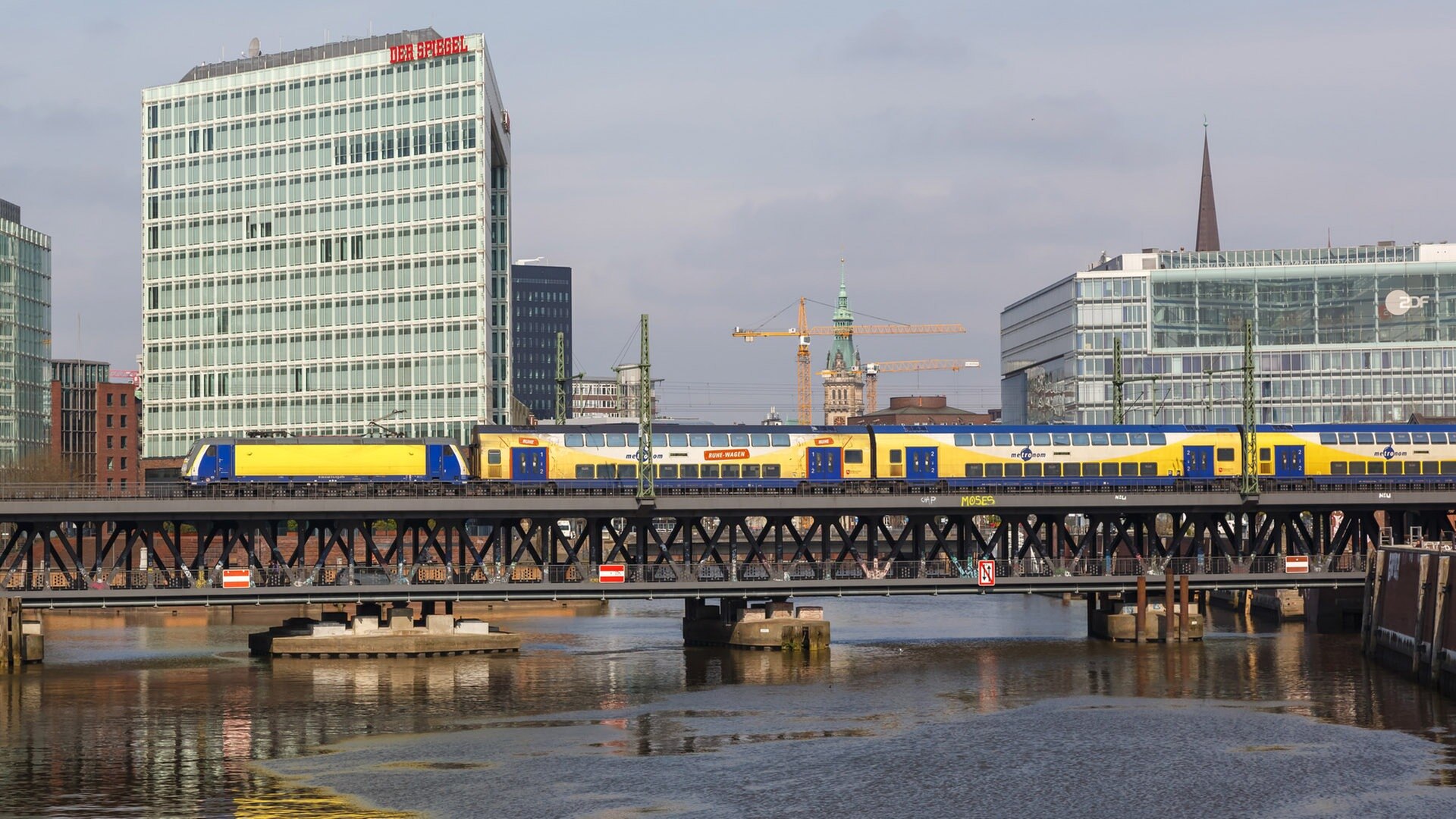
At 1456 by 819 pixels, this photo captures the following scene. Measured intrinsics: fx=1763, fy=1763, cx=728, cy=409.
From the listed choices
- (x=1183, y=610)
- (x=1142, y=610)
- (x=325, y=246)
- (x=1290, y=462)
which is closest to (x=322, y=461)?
(x=1142, y=610)

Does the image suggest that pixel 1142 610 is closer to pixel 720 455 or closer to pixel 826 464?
pixel 826 464

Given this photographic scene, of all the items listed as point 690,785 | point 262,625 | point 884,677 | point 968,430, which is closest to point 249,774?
point 690,785

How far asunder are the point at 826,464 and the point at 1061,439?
15969 mm

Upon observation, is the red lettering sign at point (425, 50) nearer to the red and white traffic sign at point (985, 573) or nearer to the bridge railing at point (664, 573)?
the bridge railing at point (664, 573)

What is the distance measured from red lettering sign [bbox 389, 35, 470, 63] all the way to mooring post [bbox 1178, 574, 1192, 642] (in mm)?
96960

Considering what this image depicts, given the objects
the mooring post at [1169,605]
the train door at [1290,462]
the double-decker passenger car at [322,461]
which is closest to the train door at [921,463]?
the mooring post at [1169,605]

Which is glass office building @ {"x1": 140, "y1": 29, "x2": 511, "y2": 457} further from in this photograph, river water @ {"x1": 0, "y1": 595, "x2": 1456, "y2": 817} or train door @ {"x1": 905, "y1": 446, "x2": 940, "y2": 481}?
train door @ {"x1": 905, "y1": 446, "x2": 940, "y2": 481}

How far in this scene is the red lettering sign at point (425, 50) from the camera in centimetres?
17712

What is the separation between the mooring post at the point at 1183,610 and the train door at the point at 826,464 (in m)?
22.2

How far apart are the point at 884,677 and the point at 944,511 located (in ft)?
51.9

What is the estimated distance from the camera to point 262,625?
148 metres

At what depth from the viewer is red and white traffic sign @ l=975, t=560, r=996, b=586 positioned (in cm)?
10456

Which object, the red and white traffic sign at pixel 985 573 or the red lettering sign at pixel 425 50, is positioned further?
the red lettering sign at pixel 425 50

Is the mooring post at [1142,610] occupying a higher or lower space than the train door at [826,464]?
lower
